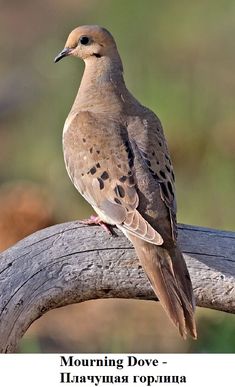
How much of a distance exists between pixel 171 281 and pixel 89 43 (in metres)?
1.19

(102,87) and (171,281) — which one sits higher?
(102,87)

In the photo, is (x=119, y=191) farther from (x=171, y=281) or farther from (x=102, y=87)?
(x=102, y=87)

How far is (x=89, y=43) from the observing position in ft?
16.4

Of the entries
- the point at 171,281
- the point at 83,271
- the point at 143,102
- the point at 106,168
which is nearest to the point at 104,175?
the point at 106,168

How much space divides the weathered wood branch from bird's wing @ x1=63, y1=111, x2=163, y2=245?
12 centimetres

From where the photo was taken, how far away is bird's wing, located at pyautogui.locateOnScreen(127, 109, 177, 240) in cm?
445

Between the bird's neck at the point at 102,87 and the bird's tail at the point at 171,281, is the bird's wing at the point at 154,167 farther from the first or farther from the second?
the bird's neck at the point at 102,87

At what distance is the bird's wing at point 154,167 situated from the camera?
445 centimetres
